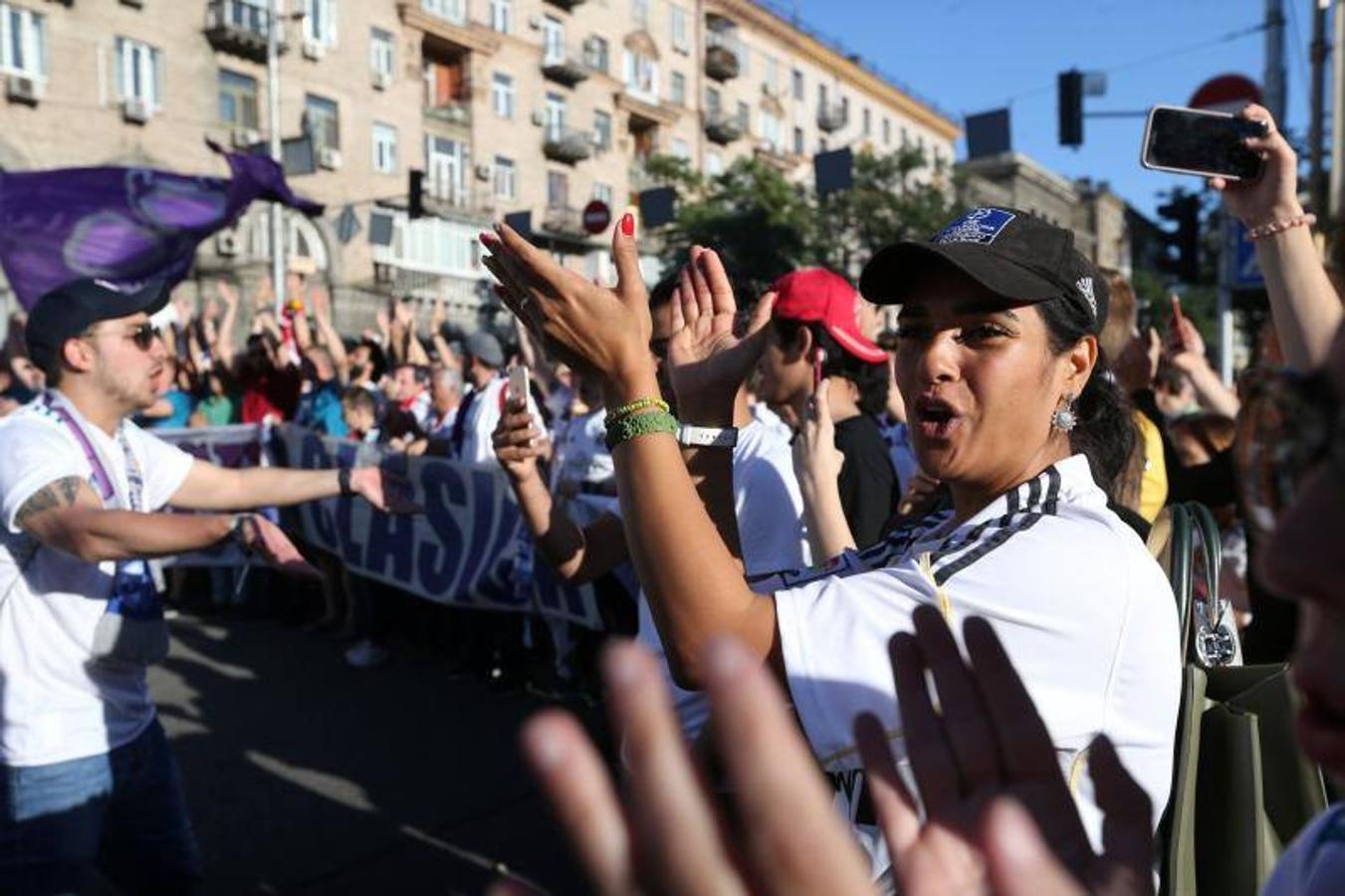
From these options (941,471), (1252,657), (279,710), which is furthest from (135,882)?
(279,710)

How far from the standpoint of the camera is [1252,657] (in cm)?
301

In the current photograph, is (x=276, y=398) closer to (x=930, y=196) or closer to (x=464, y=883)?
(x=464, y=883)

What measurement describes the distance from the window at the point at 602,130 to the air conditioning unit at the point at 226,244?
16.2 m

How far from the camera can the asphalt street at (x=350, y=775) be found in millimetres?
4484

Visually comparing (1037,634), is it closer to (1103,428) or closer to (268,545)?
(1103,428)

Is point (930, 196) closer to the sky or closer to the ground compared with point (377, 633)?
closer to the sky

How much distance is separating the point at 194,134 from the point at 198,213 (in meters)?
22.2

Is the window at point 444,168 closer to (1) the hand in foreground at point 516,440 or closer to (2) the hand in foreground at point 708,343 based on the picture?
(1) the hand in foreground at point 516,440

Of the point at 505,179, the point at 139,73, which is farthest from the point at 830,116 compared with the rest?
the point at 139,73

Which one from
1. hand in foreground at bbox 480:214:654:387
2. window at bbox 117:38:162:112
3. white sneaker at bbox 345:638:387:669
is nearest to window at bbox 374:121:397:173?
window at bbox 117:38:162:112

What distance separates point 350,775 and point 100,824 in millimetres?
2580

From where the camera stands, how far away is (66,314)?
3.18 metres

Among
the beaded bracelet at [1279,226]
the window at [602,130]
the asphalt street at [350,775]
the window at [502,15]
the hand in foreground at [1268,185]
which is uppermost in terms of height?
the window at [502,15]

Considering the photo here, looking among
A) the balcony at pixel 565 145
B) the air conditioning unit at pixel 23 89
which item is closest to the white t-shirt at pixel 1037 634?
the air conditioning unit at pixel 23 89
